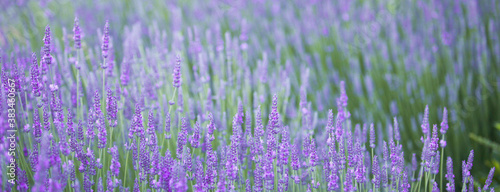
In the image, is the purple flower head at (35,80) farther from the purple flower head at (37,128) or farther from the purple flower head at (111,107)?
the purple flower head at (111,107)

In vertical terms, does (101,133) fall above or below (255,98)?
below

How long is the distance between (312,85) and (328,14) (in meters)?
0.79

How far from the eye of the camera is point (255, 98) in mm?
2283

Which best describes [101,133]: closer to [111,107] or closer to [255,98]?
[111,107]

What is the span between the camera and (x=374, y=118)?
300cm

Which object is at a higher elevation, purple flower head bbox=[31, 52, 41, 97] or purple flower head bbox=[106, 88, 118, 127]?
purple flower head bbox=[31, 52, 41, 97]

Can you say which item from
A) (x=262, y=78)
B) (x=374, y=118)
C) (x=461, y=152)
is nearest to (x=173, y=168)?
(x=262, y=78)

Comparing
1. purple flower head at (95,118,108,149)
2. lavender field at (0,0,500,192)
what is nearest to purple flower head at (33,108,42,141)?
lavender field at (0,0,500,192)

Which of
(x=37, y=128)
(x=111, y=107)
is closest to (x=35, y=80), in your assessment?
(x=37, y=128)

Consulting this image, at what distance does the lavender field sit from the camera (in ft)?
5.47

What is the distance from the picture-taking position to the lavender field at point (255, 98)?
1.67 meters

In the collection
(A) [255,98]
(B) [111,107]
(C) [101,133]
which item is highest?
(A) [255,98]

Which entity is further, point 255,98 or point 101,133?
point 255,98

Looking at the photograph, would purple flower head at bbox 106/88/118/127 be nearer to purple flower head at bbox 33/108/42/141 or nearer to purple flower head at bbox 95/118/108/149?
purple flower head at bbox 95/118/108/149
